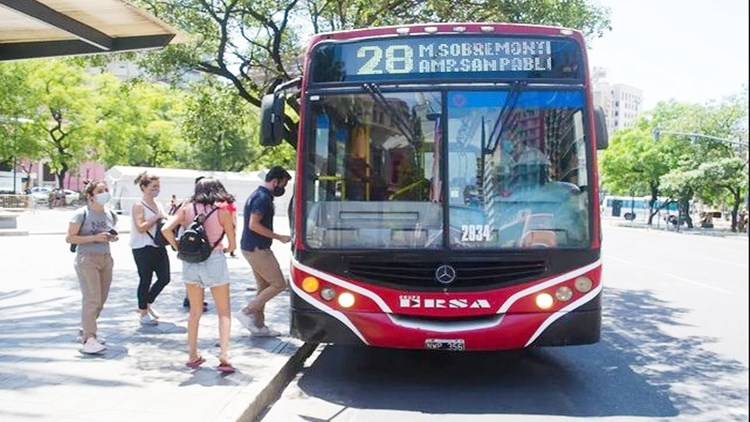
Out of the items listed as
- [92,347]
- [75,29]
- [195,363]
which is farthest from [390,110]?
[92,347]

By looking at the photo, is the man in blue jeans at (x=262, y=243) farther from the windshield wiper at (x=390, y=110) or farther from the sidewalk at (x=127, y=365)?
the windshield wiper at (x=390, y=110)

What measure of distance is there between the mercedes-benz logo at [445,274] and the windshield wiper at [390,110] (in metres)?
1.13

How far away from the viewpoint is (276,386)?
6.58m

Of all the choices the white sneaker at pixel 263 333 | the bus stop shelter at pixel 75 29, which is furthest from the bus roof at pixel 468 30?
the white sneaker at pixel 263 333

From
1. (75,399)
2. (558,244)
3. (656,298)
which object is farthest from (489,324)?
(656,298)

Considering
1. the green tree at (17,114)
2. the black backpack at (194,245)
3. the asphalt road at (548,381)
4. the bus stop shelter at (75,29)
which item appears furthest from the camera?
the green tree at (17,114)

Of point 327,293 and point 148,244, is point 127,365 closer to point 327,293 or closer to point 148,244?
point 327,293

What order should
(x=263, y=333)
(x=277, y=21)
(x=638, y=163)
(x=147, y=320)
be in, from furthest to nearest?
(x=638, y=163)
(x=277, y=21)
(x=147, y=320)
(x=263, y=333)

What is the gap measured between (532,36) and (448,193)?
63.6 inches

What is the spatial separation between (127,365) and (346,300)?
6.69 feet

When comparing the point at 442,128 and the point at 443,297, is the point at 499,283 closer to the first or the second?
the point at 443,297

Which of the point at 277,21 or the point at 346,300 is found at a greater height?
the point at 277,21

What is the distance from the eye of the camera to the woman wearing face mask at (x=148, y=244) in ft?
27.2

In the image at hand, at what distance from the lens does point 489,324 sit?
6336 mm
